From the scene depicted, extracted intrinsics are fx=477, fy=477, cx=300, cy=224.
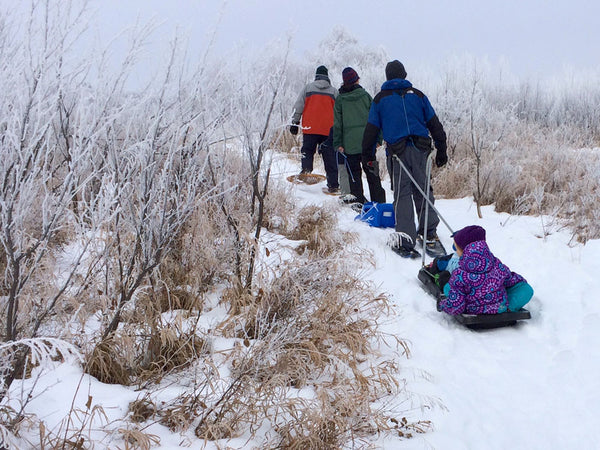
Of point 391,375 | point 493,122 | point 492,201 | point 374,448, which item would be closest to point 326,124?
point 492,201

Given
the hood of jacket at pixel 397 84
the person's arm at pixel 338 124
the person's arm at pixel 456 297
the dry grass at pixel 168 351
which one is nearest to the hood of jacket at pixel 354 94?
the person's arm at pixel 338 124

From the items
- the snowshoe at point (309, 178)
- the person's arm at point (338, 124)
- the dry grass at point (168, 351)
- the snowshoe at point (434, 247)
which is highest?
the person's arm at point (338, 124)

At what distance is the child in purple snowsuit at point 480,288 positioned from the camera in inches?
141

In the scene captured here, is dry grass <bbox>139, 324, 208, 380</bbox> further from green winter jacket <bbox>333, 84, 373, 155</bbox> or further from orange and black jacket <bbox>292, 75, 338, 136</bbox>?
orange and black jacket <bbox>292, 75, 338, 136</bbox>

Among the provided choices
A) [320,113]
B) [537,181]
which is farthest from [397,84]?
[537,181]

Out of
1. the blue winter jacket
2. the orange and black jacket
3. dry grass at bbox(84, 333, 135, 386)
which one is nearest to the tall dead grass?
the blue winter jacket

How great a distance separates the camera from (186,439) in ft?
6.93

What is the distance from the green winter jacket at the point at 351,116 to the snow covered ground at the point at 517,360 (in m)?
2.14

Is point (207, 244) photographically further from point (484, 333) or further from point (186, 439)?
point (484, 333)

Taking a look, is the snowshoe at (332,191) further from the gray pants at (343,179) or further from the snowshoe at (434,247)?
the snowshoe at (434,247)

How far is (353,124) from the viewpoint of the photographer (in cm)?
651

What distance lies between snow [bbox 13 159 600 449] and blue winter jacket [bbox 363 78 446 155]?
4.50 ft

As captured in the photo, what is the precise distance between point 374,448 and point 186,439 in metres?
0.87

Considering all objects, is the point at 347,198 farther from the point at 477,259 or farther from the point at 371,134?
the point at 477,259
